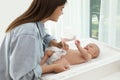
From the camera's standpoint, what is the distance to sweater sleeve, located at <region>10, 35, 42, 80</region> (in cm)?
97

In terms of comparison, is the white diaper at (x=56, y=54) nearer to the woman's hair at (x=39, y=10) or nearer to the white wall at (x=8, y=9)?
the woman's hair at (x=39, y=10)

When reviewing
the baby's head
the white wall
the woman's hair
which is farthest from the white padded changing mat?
the white wall

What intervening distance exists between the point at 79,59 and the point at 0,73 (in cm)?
52

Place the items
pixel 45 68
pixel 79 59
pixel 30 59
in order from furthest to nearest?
pixel 79 59 → pixel 45 68 → pixel 30 59

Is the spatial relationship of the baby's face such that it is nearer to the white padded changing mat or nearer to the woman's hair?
the white padded changing mat

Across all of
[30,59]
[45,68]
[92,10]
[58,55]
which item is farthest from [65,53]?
[92,10]

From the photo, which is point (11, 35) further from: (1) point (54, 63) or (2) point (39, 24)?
(1) point (54, 63)

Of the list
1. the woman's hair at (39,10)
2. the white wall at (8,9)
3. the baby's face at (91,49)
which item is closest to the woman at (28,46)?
the woman's hair at (39,10)

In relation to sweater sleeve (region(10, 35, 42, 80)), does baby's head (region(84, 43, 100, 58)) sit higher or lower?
lower

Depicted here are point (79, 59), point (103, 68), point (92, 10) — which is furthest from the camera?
point (92, 10)

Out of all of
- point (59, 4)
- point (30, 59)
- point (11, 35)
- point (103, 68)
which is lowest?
point (103, 68)

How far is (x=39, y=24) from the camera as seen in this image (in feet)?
3.65

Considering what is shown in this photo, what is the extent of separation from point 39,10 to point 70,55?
0.42m

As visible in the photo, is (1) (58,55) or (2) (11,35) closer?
(2) (11,35)
